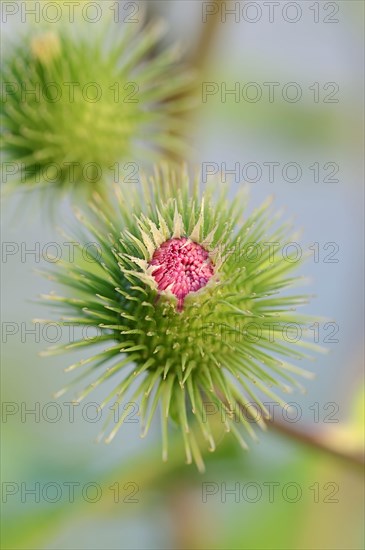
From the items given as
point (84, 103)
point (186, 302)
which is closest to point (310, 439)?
point (186, 302)

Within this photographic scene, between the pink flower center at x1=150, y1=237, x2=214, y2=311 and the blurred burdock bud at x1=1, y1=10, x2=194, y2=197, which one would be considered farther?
the blurred burdock bud at x1=1, y1=10, x2=194, y2=197

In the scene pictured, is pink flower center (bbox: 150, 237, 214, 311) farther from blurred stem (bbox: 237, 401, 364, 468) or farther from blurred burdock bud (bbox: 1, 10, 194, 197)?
blurred burdock bud (bbox: 1, 10, 194, 197)

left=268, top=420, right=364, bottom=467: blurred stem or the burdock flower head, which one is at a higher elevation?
the burdock flower head

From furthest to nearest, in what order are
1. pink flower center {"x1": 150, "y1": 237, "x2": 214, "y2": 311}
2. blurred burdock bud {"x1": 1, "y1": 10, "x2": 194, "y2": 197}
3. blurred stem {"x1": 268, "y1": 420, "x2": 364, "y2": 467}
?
blurred burdock bud {"x1": 1, "y1": 10, "x2": 194, "y2": 197} → blurred stem {"x1": 268, "y1": 420, "x2": 364, "y2": 467} → pink flower center {"x1": 150, "y1": 237, "x2": 214, "y2": 311}

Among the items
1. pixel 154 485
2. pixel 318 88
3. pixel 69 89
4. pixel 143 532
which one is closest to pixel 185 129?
pixel 69 89

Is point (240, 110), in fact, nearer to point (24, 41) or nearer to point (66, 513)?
point (24, 41)

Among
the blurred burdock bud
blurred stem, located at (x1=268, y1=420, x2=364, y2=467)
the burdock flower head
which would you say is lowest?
blurred stem, located at (x1=268, y1=420, x2=364, y2=467)

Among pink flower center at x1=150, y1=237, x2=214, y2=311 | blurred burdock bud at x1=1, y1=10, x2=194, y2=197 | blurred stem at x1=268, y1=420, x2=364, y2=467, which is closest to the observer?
pink flower center at x1=150, y1=237, x2=214, y2=311

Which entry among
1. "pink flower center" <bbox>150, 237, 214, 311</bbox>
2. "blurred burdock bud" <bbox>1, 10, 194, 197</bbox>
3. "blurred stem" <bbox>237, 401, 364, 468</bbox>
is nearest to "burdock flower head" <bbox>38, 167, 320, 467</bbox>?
"pink flower center" <bbox>150, 237, 214, 311</bbox>
